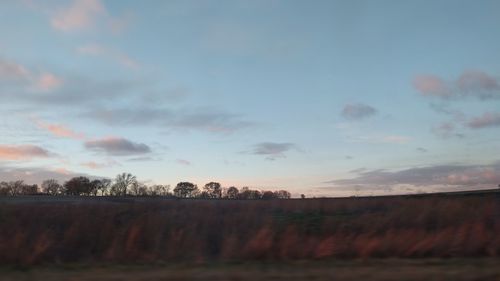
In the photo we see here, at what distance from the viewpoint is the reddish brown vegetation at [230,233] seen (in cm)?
1434

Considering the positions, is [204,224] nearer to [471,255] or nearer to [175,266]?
[175,266]

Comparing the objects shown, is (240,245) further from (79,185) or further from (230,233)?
(79,185)

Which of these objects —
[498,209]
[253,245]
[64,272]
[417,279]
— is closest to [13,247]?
[64,272]

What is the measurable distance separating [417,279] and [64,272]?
293 inches

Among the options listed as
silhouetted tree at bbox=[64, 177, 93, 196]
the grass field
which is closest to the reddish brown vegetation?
the grass field

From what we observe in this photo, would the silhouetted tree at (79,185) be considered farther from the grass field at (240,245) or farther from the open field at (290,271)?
the open field at (290,271)

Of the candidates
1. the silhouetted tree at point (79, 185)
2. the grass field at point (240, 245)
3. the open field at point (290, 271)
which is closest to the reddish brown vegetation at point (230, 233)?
the grass field at point (240, 245)

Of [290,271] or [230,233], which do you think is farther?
[230,233]

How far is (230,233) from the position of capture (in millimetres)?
18688

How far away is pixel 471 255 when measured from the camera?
47.3ft

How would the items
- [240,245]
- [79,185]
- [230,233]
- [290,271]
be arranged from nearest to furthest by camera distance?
[290,271] < [240,245] < [230,233] < [79,185]

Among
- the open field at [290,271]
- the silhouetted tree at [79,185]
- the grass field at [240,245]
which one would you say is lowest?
the open field at [290,271]

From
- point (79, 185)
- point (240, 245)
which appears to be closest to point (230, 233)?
point (240, 245)

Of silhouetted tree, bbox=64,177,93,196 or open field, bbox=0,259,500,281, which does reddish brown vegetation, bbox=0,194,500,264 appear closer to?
open field, bbox=0,259,500,281
